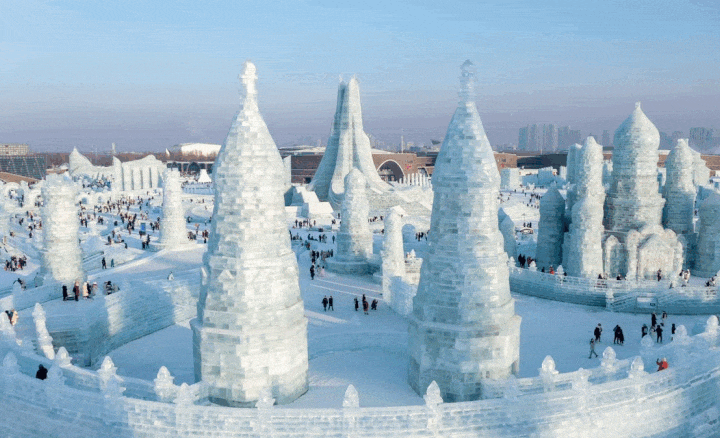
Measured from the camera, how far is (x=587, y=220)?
28.4 m

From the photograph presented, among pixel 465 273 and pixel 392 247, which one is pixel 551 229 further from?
pixel 465 273

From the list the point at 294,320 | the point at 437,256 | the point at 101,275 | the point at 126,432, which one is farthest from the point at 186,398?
the point at 101,275

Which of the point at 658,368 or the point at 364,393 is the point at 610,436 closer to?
the point at 658,368

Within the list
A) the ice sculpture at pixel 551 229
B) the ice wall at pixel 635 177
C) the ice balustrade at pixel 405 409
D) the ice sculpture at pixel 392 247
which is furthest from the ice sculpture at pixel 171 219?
the ice wall at pixel 635 177

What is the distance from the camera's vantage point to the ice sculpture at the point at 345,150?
61.3 m

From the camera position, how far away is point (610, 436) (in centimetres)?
1395

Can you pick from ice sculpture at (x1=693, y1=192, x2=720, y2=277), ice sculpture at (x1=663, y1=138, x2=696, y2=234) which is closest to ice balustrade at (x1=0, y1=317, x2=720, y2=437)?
ice sculpture at (x1=693, y1=192, x2=720, y2=277)

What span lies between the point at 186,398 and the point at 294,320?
120 inches

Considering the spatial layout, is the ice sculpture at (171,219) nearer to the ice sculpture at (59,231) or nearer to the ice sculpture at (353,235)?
A: the ice sculpture at (353,235)

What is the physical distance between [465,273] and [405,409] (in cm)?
345

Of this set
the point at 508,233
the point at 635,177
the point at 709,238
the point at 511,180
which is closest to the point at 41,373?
the point at 508,233

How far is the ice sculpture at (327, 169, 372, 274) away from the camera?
32.7 metres

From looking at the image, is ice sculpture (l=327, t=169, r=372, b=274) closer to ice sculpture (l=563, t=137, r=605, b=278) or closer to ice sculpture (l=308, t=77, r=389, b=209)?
ice sculpture (l=563, t=137, r=605, b=278)

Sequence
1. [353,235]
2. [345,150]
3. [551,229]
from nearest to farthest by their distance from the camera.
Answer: [551,229], [353,235], [345,150]
